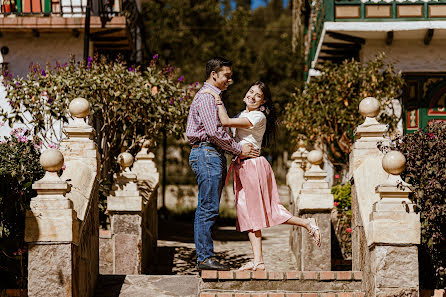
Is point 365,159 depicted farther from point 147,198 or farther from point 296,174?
point 296,174

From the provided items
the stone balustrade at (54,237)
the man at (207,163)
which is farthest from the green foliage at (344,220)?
the stone balustrade at (54,237)

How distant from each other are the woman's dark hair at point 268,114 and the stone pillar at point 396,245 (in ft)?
4.64

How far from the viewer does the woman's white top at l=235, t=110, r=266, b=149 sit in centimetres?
621

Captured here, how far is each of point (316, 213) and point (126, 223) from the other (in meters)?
2.37

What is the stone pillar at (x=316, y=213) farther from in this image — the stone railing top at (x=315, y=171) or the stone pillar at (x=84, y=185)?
the stone pillar at (x=84, y=185)

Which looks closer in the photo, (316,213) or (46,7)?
(316,213)

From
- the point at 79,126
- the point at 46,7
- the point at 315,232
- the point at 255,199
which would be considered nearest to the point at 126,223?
the point at 79,126

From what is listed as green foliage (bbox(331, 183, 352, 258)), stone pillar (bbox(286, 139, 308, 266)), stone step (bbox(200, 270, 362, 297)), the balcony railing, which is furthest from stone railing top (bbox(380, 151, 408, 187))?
the balcony railing

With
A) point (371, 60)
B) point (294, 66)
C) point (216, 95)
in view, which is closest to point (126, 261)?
point (216, 95)

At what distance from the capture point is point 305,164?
1219 cm

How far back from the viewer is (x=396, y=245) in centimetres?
542

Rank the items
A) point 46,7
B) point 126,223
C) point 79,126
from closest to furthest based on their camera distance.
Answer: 1. point 79,126
2. point 126,223
3. point 46,7

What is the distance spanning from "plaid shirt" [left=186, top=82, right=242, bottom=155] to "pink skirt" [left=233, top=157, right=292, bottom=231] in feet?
0.81

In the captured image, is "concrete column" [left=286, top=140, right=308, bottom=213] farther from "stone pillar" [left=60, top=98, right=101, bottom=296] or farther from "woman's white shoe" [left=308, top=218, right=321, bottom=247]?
"stone pillar" [left=60, top=98, right=101, bottom=296]
